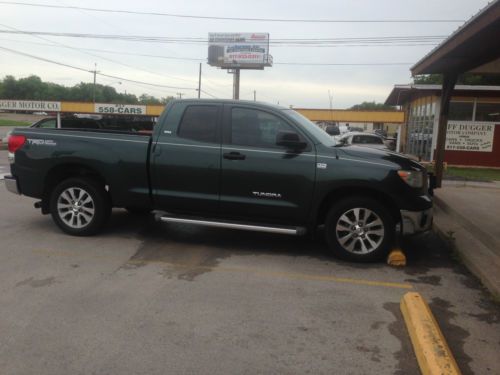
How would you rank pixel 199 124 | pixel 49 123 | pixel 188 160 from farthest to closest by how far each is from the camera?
pixel 49 123
pixel 199 124
pixel 188 160

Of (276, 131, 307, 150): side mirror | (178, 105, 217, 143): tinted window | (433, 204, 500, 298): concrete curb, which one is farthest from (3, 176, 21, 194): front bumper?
(433, 204, 500, 298): concrete curb

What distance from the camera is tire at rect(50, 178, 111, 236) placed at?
692 centimetres

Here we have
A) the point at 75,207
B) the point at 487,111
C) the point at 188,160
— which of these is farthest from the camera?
the point at 487,111

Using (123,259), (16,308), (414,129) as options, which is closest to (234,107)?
(123,259)

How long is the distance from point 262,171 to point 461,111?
1601cm

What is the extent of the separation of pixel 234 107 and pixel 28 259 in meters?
3.06

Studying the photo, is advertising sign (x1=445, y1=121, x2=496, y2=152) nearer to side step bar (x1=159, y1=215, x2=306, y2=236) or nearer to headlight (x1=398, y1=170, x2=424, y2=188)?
headlight (x1=398, y1=170, x2=424, y2=188)

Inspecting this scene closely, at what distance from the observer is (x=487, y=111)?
19.6m

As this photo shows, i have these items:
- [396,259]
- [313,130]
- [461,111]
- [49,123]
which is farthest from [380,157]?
[461,111]

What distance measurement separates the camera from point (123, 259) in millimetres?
6086

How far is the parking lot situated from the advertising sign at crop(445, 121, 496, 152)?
517 inches

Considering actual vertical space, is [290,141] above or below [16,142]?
above

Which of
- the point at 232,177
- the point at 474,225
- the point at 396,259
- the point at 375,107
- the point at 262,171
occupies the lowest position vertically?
the point at 396,259

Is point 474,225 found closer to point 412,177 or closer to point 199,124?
point 412,177
